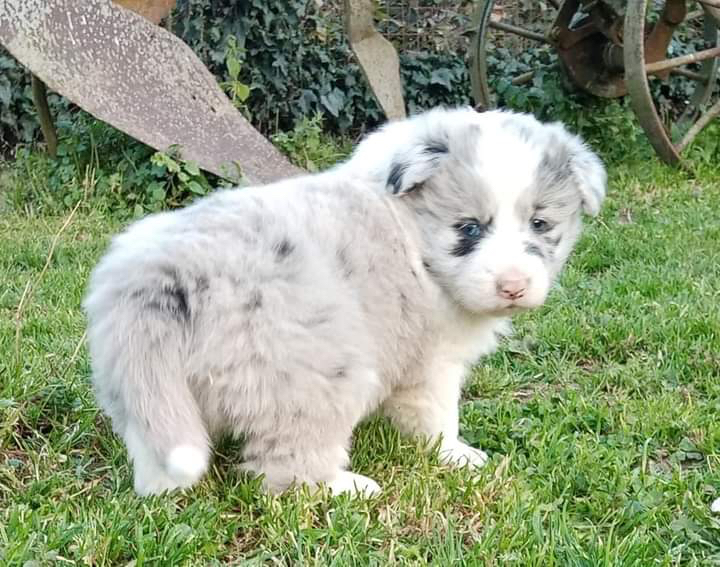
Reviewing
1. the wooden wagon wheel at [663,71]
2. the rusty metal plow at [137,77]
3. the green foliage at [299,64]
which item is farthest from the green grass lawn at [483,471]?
the green foliage at [299,64]

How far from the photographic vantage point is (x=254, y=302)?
2.10m

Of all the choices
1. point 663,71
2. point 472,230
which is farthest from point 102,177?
point 472,230

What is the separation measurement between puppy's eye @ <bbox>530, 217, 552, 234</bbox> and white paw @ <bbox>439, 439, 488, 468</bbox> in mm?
649

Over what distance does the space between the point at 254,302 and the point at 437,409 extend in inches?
28.8

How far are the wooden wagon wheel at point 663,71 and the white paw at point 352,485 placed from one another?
4286 mm

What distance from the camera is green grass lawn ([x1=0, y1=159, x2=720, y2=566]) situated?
2.04 meters

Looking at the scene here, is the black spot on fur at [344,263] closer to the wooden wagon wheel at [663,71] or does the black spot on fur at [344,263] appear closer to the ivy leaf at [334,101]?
the wooden wagon wheel at [663,71]

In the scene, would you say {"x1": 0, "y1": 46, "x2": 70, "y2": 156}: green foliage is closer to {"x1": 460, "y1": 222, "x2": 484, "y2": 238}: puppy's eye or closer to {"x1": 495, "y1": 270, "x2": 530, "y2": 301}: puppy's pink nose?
{"x1": 460, "y1": 222, "x2": 484, "y2": 238}: puppy's eye

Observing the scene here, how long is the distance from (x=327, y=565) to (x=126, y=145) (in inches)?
186

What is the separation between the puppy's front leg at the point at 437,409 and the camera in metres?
2.55

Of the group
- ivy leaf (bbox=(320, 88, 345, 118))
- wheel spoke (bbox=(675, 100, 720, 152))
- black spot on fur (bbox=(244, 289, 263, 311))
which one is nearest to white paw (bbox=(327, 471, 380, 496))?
black spot on fur (bbox=(244, 289, 263, 311))

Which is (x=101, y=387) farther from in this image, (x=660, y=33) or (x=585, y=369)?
(x=660, y=33)

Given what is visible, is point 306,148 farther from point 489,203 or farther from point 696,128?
point 489,203

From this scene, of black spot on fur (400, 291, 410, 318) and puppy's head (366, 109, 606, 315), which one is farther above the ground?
puppy's head (366, 109, 606, 315)
